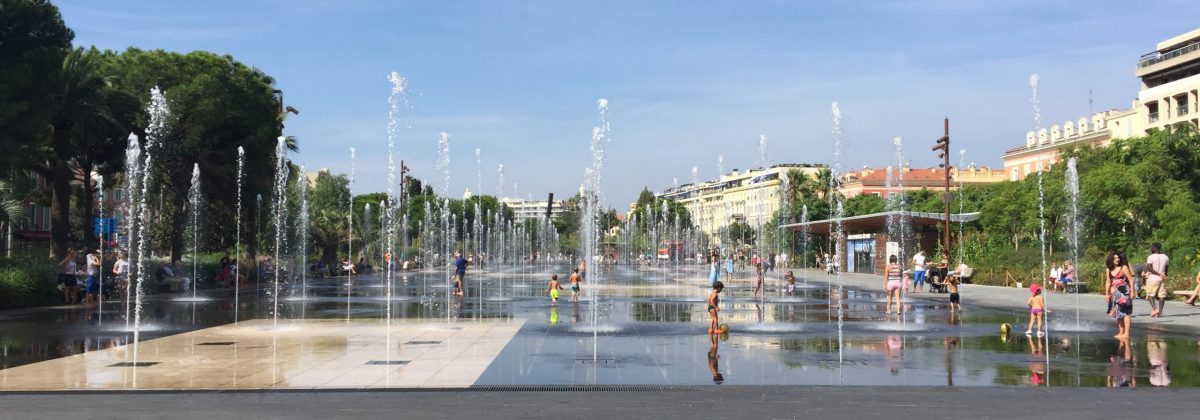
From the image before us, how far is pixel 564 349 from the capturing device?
14.4 meters

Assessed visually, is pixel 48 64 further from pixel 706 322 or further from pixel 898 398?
pixel 898 398

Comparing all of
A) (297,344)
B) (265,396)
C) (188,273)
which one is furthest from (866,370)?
(188,273)

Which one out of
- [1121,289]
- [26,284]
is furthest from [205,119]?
[1121,289]

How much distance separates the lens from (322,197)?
86.6 meters

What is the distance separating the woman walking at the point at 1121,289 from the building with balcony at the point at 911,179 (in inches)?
3965

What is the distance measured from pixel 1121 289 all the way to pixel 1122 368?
446 cm

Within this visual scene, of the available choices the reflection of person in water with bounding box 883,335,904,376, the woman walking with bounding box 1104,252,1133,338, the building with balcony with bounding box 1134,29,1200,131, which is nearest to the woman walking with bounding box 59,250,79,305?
the reflection of person in water with bounding box 883,335,904,376

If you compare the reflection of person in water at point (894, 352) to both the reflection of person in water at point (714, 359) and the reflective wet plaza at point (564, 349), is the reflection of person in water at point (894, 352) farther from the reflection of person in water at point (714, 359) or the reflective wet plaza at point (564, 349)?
the reflection of person in water at point (714, 359)

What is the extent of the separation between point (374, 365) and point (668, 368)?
12.0 ft

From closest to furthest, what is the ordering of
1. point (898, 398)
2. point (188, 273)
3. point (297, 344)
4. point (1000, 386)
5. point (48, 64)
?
point (898, 398) → point (1000, 386) → point (297, 344) → point (48, 64) → point (188, 273)

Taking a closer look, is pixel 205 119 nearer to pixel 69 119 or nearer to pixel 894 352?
pixel 69 119

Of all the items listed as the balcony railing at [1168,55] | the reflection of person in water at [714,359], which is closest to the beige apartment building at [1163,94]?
the balcony railing at [1168,55]

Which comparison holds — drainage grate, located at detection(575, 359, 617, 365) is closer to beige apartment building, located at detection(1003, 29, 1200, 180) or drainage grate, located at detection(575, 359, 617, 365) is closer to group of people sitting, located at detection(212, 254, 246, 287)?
group of people sitting, located at detection(212, 254, 246, 287)

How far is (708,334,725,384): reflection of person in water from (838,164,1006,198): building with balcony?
104 metres
